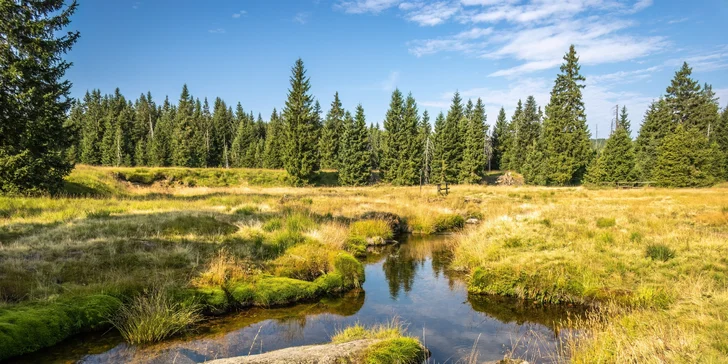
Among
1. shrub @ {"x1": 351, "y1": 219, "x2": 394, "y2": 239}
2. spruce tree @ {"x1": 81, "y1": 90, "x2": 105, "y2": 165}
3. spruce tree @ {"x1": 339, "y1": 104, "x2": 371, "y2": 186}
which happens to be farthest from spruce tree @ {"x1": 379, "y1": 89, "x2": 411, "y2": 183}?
spruce tree @ {"x1": 81, "y1": 90, "x2": 105, "y2": 165}

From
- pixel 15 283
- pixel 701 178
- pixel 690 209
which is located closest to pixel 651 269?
pixel 690 209

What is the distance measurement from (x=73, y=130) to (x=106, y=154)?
197ft

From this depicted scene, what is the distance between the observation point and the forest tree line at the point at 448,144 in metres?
48.7

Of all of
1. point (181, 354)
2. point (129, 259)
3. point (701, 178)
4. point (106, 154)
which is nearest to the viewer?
point (181, 354)

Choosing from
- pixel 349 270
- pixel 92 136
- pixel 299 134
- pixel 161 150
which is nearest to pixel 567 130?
pixel 299 134

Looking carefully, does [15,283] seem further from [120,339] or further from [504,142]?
[504,142]

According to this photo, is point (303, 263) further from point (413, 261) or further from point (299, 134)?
point (299, 134)

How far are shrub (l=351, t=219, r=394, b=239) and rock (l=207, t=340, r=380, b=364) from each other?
37.3 feet

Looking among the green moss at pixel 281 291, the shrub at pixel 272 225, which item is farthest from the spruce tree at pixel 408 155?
the green moss at pixel 281 291

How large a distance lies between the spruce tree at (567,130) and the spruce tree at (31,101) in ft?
184

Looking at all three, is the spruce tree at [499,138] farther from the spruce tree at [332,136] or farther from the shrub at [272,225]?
the shrub at [272,225]

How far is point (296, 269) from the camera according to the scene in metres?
11.4

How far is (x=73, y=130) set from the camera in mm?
21969

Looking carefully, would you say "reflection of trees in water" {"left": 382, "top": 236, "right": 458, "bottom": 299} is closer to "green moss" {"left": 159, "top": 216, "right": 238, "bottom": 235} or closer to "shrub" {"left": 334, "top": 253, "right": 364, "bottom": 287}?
"shrub" {"left": 334, "top": 253, "right": 364, "bottom": 287}
